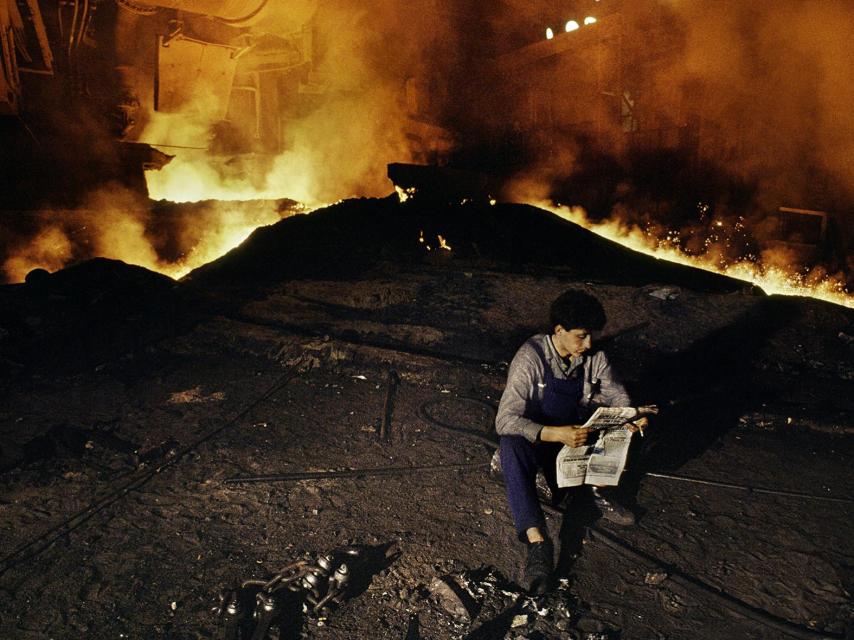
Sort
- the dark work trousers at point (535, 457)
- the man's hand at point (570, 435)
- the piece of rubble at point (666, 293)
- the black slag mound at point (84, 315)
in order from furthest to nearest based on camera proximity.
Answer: the piece of rubble at point (666, 293)
the black slag mound at point (84, 315)
the dark work trousers at point (535, 457)
the man's hand at point (570, 435)

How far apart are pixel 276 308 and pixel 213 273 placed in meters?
2.25

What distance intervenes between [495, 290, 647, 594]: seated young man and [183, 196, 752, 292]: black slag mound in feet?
20.0

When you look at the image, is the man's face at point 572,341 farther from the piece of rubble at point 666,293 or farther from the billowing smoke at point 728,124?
the billowing smoke at point 728,124

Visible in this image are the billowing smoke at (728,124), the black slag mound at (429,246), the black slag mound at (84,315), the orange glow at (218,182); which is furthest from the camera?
the orange glow at (218,182)

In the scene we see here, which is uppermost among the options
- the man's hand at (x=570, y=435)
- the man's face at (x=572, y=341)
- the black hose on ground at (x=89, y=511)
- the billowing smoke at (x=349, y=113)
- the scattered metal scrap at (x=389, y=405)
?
the billowing smoke at (x=349, y=113)

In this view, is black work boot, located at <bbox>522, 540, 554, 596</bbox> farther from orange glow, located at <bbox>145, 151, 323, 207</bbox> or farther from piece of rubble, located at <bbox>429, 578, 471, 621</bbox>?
orange glow, located at <bbox>145, 151, 323, 207</bbox>

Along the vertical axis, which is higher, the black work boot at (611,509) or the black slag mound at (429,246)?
the black slag mound at (429,246)

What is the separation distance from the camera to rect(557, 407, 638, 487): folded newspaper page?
3.14 metres

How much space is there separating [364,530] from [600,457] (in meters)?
1.50

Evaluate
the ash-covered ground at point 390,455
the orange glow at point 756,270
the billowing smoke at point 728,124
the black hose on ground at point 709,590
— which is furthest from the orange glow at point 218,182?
the black hose on ground at point 709,590

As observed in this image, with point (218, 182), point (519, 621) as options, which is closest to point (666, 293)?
point (519, 621)

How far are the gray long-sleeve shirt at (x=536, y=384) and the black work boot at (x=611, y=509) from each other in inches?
23.6

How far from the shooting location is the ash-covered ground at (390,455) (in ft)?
9.75

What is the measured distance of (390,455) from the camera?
4.53 metres
